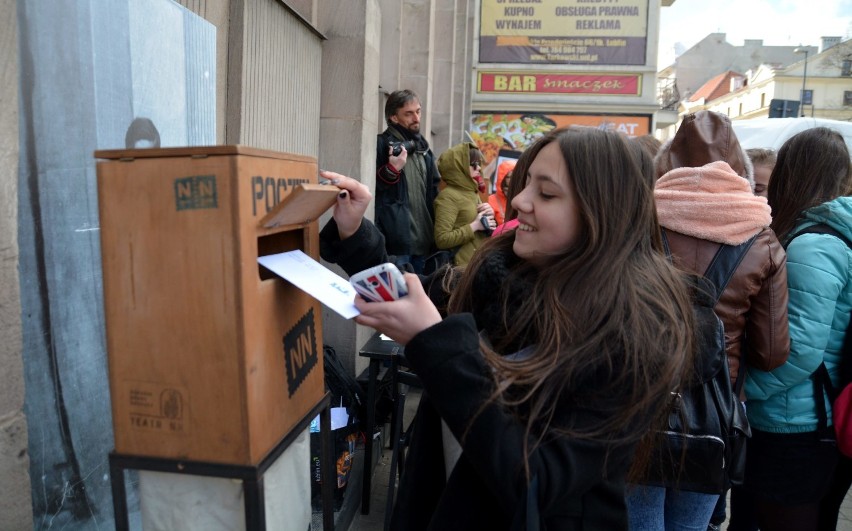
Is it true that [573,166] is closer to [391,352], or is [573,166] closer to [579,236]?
[579,236]

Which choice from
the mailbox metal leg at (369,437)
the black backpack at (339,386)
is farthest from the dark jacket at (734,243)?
the black backpack at (339,386)

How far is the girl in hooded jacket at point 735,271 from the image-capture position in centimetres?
205

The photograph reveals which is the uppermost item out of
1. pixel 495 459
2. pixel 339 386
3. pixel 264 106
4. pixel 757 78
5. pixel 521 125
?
pixel 757 78

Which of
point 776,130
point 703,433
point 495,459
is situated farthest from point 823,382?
point 776,130

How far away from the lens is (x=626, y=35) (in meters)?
13.1

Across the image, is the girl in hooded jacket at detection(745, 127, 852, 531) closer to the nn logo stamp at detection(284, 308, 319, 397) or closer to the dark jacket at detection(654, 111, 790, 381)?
the dark jacket at detection(654, 111, 790, 381)

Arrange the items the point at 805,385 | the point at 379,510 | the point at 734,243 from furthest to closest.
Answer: the point at 379,510, the point at 805,385, the point at 734,243

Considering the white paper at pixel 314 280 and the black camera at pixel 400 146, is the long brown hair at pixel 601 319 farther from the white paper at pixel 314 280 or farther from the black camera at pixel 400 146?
the black camera at pixel 400 146

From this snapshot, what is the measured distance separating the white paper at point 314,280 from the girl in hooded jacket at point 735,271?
1189 mm

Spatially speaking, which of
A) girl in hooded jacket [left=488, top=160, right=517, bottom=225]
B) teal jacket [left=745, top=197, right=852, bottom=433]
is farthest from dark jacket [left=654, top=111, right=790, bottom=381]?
girl in hooded jacket [left=488, top=160, right=517, bottom=225]

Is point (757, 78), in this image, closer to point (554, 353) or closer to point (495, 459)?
point (554, 353)

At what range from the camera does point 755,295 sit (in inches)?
83.2

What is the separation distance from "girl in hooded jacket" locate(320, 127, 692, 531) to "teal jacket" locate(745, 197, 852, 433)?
0.94 metres

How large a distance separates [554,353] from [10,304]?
1204 mm
